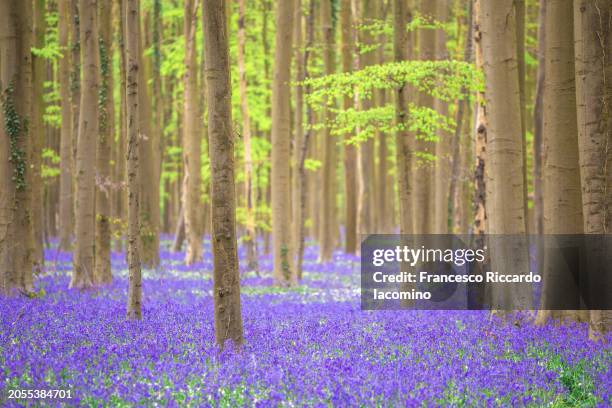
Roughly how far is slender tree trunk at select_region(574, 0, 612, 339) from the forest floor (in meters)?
1.79

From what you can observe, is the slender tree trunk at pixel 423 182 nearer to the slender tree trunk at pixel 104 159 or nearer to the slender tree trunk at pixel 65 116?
the slender tree trunk at pixel 104 159

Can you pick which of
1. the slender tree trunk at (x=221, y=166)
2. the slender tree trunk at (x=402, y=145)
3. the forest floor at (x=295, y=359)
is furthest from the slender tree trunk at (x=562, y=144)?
the slender tree trunk at (x=221, y=166)

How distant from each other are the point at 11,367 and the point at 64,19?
2036 centimetres

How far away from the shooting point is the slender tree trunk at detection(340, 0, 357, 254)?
27.2 meters

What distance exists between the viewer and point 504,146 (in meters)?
11.8

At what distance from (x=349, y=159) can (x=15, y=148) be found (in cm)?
2004

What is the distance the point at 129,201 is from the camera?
1138cm

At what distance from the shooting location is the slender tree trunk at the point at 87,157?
51.9 feet

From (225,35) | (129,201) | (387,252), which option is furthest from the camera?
(387,252)

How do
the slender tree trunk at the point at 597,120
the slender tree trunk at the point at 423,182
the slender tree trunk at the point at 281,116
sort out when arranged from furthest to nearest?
the slender tree trunk at the point at 281,116, the slender tree trunk at the point at 423,182, the slender tree trunk at the point at 597,120

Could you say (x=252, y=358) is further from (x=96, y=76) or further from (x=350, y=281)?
(x=350, y=281)

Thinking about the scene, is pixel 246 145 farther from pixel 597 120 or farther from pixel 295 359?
pixel 295 359

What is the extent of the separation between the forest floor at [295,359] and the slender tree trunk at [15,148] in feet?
3.54

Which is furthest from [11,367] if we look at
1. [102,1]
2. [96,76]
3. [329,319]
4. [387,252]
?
[387,252]
